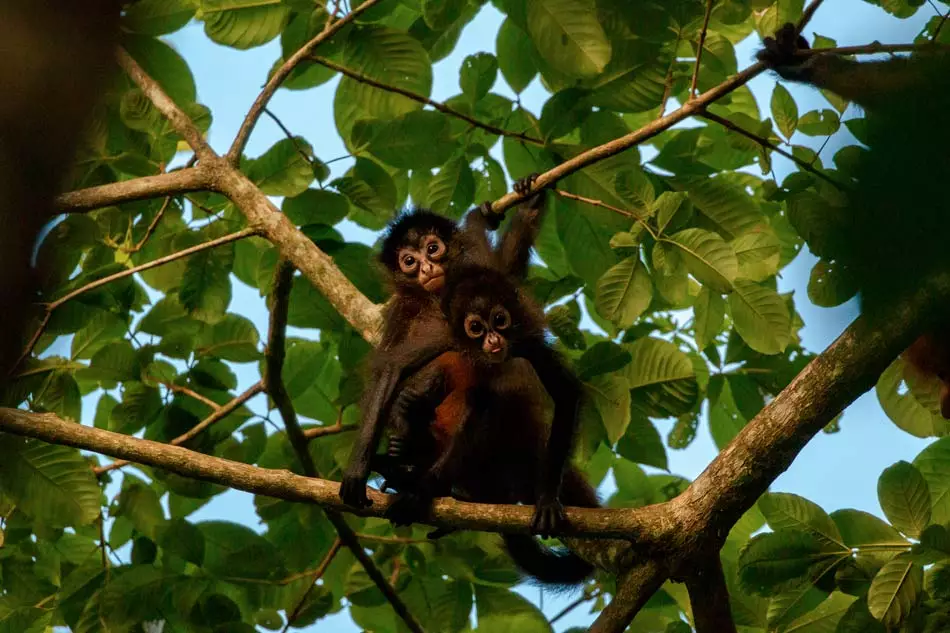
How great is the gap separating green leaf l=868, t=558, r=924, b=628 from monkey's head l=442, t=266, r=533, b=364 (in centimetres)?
194

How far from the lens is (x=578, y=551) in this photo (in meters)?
4.30

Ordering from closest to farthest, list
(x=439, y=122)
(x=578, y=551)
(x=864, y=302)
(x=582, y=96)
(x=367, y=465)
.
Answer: (x=864, y=302), (x=367, y=465), (x=578, y=551), (x=582, y=96), (x=439, y=122)

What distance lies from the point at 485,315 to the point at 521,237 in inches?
46.0

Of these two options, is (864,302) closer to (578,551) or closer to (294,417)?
(578,551)

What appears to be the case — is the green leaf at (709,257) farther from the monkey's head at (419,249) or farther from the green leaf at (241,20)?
the green leaf at (241,20)

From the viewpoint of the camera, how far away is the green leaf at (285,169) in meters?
5.58

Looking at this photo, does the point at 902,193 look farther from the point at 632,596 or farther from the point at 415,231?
the point at 415,231

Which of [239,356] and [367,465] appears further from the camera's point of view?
[239,356]

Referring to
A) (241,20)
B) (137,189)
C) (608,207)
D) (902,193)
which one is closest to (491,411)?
(608,207)

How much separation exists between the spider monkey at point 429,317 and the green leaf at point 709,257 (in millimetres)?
782

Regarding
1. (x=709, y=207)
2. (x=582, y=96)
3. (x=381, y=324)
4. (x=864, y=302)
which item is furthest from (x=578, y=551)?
(x=864, y=302)

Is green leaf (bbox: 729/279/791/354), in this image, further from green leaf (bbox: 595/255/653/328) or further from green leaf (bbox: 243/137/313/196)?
green leaf (bbox: 243/137/313/196)

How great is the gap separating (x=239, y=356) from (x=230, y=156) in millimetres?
1175

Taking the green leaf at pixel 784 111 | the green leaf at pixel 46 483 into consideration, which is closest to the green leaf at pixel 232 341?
the green leaf at pixel 46 483
